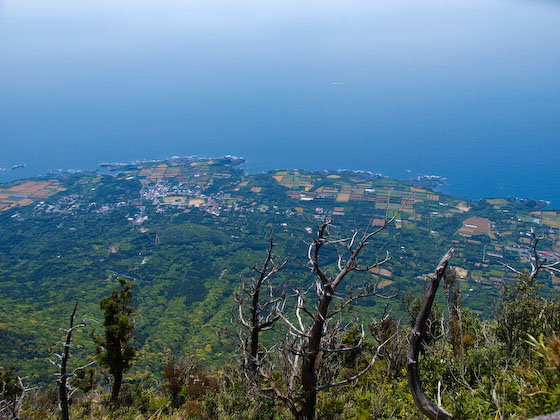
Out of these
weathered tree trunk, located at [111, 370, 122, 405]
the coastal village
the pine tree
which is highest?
the pine tree

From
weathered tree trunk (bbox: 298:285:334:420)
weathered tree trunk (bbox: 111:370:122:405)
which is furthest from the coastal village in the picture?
weathered tree trunk (bbox: 298:285:334:420)

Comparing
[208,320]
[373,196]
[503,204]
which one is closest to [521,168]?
[503,204]

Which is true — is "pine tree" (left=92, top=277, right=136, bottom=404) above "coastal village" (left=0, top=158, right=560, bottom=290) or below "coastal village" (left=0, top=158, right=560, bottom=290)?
above

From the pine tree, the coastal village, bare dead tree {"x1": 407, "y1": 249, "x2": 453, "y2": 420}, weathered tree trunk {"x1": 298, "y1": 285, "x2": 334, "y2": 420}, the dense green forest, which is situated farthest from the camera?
the coastal village

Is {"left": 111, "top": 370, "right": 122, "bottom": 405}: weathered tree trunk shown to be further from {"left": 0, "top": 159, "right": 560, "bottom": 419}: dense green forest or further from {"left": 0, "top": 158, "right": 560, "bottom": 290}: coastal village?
{"left": 0, "top": 158, "right": 560, "bottom": 290}: coastal village

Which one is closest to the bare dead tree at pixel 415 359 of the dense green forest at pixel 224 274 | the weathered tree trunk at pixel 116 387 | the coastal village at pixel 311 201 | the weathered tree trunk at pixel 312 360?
the dense green forest at pixel 224 274

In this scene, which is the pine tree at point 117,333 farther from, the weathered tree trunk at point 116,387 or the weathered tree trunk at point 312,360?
the weathered tree trunk at point 312,360

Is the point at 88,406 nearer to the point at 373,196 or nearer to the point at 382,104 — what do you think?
the point at 373,196

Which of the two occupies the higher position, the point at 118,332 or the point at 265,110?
the point at 118,332
